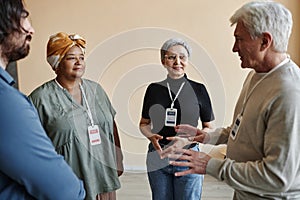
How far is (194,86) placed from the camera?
5.99 ft

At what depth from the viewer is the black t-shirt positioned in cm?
176

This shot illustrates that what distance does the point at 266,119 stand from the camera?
3.21 feet

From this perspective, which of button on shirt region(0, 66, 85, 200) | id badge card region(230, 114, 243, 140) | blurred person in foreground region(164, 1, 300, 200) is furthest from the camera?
id badge card region(230, 114, 243, 140)

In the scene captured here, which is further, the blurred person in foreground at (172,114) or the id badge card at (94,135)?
the blurred person in foreground at (172,114)

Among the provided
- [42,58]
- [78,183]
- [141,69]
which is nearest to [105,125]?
[78,183]

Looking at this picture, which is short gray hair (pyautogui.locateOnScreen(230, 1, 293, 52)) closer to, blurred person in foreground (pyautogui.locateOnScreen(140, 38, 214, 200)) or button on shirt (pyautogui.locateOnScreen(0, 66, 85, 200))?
button on shirt (pyautogui.locateOnScreen(0, 66, 85, 200))

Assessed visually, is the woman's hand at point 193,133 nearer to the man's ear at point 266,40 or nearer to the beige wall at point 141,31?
the man's ear at point 266,40

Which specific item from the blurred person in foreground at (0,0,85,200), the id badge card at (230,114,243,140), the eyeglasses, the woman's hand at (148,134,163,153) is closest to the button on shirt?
the blurred person in foreground at (0,0,85,200)

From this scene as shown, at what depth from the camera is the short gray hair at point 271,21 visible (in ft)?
3.17

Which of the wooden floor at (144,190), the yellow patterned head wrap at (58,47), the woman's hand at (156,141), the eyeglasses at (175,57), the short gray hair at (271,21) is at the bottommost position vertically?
the wooden floor at (144,190)

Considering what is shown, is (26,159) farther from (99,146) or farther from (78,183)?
(99,146)

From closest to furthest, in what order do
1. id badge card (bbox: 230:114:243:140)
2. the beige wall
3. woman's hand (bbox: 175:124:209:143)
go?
id badge card (bbox: 230:114:243:140) < woman's hand (bbox: 175:124:209:143) < the beige wall

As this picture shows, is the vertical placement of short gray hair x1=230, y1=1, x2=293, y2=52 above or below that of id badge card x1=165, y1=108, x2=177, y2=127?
above

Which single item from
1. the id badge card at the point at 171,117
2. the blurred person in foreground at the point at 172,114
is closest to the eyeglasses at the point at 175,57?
the blurred person in foreground at the point at 172,114
